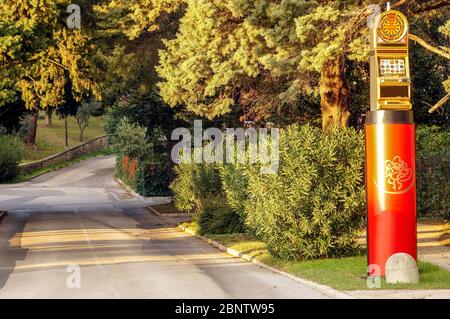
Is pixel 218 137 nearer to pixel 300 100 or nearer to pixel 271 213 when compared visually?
pixel 300 100

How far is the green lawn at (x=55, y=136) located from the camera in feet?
A: 290

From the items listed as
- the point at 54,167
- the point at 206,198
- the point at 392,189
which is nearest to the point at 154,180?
the point at 206,198

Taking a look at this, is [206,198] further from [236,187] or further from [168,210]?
[168,210]

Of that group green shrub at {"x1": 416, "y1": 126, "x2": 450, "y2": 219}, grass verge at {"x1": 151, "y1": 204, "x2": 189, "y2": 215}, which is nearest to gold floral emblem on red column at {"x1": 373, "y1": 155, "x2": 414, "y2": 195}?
green shrub at {"x1": 416, "y1": 126, "x2": 450, "y2": 219}

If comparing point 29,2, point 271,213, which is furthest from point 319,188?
point 29,2

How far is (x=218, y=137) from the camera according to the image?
133ft

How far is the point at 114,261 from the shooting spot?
22250 millimetres

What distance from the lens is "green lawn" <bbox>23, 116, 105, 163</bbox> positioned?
8854 centimetres

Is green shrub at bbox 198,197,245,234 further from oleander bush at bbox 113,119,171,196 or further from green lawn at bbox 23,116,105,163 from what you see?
green lawn at bbox 23,116,105,163

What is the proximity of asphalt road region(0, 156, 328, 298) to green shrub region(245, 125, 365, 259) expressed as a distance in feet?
4.19

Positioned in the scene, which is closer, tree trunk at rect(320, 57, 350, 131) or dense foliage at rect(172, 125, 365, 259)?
dense foliage at rect(172, 125, 365, 259)

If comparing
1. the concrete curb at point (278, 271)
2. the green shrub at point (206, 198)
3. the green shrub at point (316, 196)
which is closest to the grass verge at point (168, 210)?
the green shrub at point (206, 198)

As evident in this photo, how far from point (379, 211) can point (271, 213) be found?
4371mm

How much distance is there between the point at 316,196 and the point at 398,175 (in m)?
3.94
